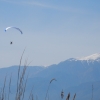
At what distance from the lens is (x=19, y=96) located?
4.13 m

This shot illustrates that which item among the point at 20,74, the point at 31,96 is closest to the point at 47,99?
the point at 31,96

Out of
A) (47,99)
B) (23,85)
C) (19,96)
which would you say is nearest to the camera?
(19,96)

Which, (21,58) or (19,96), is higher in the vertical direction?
(21,58)

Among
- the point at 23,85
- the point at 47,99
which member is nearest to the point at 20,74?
the point at 23,85

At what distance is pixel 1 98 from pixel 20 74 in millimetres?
402

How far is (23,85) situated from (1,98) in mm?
371

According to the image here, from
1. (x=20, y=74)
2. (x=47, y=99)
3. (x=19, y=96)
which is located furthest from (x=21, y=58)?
(x=47, y=99)

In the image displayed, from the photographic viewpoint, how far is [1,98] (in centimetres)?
428

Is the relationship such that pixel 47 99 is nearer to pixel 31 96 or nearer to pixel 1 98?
pixel 31 96

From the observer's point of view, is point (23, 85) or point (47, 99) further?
point (47, 99)

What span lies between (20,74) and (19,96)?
0.37 m

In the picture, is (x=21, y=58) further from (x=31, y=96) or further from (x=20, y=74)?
(x=31, y=96)

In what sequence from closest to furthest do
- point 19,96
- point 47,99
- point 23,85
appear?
point 19,96, point 23,85, point 47,99

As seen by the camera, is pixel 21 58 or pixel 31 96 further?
pixel 31 96
